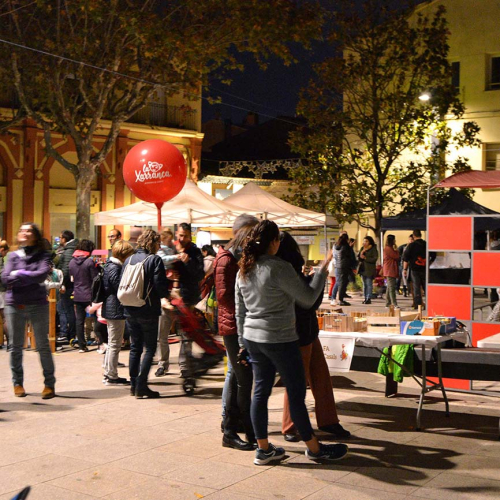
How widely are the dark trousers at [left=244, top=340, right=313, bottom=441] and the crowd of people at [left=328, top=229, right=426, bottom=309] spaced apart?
11677 millimetres

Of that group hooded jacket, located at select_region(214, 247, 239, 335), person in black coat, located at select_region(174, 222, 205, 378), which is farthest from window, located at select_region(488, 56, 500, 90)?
hooded jacket, located at select_region(214, 247, 239, 335)

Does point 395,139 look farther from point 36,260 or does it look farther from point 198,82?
point 36,260

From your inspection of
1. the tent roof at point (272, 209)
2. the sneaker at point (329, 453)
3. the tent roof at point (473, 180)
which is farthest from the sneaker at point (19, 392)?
the tent roof at point (272, 209)

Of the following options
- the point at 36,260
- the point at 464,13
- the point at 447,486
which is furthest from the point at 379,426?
the point at 464,13

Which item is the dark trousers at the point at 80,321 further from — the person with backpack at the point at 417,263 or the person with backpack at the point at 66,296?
the person with backpack at the point at 417,263

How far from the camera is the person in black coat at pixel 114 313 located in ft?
30.6

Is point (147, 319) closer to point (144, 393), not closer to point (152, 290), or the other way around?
point (152, 290)

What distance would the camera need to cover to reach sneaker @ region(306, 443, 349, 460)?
19.1 ft

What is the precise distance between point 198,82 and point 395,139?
7.35 m

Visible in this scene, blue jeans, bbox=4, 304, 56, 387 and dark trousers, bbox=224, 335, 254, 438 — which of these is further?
blue jeans, bbox=4, 304, 56, 387

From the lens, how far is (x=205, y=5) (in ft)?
62.7

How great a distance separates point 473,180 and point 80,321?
649 cm

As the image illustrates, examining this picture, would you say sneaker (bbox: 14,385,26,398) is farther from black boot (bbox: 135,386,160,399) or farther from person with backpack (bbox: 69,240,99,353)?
person with backpack (bbox: 69,240,99,353)

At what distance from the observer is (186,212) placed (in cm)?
1661
